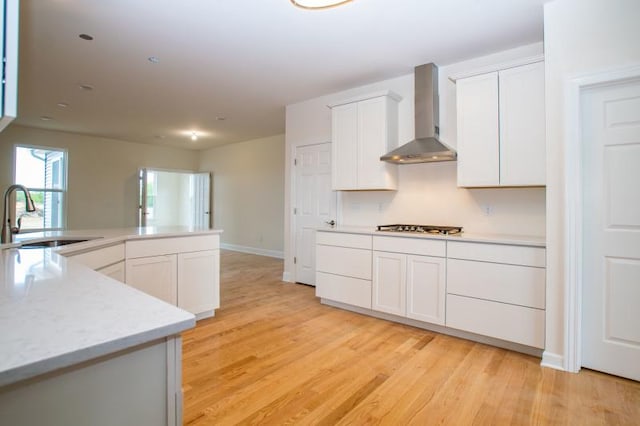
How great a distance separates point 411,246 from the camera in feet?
10.4

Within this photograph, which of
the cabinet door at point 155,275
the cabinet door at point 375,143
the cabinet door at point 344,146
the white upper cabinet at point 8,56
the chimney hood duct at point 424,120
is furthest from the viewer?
the cabinet door at point 344,146

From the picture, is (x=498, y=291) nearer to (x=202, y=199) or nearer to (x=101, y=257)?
(x=101, y=257)

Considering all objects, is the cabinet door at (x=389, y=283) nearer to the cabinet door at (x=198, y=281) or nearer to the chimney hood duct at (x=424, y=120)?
the chimney hood duct at (x=424, y=120)

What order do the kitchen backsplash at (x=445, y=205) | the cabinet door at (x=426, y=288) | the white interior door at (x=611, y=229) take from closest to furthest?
the white interior door at (x=611, y=229) → the cabinet door at (x=426, y=288) → the kitchen backsplash at (x=445, y=205)

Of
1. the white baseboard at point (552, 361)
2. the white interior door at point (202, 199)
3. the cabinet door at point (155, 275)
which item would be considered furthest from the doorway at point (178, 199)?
the white baseboard at point (552, 361)

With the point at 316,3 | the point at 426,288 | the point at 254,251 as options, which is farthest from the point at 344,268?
the point at 254,251

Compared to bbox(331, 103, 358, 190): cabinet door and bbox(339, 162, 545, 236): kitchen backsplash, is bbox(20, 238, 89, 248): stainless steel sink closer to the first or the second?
bbox(331, 103, 358, 190): cabinet door

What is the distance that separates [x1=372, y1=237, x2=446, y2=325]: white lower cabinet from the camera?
119 inches

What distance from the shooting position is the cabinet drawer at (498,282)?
255 cm

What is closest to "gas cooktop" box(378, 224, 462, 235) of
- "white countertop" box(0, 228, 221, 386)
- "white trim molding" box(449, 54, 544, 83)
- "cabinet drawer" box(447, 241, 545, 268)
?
"cabinet drawer" box(447, 241, 545, 268)

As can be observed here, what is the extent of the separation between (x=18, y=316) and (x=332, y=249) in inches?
122

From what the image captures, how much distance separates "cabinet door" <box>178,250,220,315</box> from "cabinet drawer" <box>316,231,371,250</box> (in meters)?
1.17

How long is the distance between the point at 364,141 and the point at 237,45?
1619 millimetres

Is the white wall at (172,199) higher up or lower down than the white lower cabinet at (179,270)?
higher up
